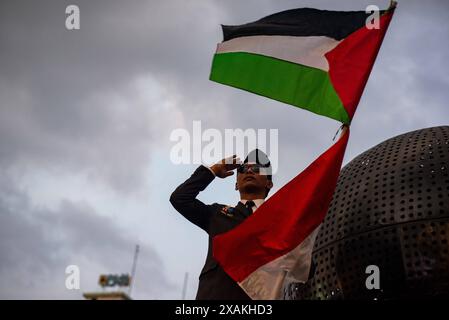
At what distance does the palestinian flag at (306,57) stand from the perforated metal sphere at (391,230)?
1649 millimetres

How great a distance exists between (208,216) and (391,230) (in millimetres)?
2400

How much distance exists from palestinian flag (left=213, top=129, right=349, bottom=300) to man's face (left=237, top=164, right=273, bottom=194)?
0.39 metres

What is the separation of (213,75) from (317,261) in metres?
2.66

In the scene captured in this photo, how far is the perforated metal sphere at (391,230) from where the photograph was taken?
8.17 meters

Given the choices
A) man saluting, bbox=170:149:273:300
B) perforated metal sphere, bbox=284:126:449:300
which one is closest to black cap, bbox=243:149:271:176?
man saluting, bbox=170:149:273:300

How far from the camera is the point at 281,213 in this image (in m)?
7.17

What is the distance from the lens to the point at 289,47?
8.53 metres

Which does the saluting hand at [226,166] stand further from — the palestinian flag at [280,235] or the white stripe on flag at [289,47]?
the white stripe on flag at [289,47]

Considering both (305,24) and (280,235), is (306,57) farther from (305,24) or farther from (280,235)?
(280,235)

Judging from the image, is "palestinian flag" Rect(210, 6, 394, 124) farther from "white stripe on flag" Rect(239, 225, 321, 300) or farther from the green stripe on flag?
"white stripe on flag" Rect(239, 225, 321, 300)

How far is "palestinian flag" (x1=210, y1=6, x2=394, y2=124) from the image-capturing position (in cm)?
792

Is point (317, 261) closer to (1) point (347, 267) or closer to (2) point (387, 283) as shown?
(1) point (347, 267)
